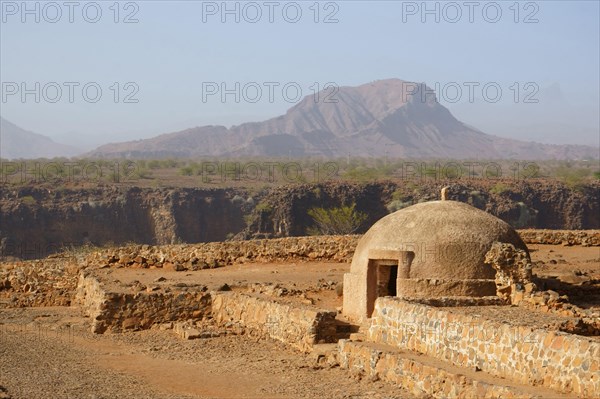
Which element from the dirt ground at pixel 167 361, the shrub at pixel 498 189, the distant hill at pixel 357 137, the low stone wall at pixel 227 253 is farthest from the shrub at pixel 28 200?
the distant hill at pixel 357 137

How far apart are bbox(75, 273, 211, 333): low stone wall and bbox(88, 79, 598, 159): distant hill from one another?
13606 centimetres

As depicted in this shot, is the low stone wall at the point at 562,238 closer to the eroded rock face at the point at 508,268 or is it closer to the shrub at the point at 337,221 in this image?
the eroded rock face at the point at 508,268

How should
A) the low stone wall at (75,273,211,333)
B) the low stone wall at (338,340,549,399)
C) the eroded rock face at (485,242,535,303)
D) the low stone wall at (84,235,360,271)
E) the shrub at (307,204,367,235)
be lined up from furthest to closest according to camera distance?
the shrub at (307,204,367,235) < the low stone wall at (84,235,360,271) < the low stone wall at (75,273,211,333) < the eroded rock face at (485,242,535,303) < the low stone wall at (338,340,549,399)

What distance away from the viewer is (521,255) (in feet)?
54.0

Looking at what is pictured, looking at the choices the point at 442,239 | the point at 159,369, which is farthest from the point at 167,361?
the point at 442,239

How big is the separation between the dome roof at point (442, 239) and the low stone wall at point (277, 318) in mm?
1755

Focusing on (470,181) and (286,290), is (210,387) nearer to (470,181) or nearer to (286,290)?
(286,290)

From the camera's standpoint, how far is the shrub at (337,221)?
156 ft

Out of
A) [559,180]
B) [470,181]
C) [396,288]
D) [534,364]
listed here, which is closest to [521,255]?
[396,288]

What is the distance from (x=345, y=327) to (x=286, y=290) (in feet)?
12.0

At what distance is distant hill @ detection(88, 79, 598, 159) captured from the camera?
160575 millimetres

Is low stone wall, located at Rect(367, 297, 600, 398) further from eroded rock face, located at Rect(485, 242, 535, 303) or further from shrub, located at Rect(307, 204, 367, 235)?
shrub, located at Rect(307, 204, 367, 235)

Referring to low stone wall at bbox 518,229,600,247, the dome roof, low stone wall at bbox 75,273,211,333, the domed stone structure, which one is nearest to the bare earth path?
low stone wall at bbox 75,273,211,333

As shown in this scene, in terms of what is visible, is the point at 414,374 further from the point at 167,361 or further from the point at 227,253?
the point at 227,253
